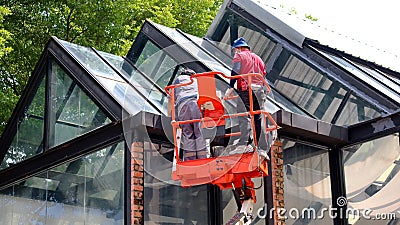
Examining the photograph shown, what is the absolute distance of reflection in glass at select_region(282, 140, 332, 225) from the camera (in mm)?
10430

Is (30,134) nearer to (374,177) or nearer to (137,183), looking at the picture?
(137,183)

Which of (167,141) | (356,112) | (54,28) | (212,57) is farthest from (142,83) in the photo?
(54,28)

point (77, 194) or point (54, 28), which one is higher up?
point (54, 28)

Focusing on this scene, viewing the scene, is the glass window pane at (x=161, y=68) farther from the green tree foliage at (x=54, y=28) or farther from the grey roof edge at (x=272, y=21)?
the green tree foliage at (x=54, y=28)

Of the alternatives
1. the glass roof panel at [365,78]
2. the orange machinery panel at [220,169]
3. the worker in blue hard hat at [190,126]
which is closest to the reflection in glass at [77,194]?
the worker in blue hard hat at [190,126]

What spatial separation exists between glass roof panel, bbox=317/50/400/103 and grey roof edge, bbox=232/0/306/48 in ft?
1.82

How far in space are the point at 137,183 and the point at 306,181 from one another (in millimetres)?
2675

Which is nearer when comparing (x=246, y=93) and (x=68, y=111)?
(x=246, y=93)

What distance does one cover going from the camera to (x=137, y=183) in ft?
31.5

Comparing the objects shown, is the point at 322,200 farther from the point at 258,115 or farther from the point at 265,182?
the point at 258,115

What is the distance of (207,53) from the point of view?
13.4 metres

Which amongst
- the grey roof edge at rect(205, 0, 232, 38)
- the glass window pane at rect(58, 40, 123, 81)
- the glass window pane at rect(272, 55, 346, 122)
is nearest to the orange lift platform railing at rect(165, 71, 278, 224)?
the glass window pane at rect(272, 55, 346, 122)

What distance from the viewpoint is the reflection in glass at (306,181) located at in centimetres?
1043

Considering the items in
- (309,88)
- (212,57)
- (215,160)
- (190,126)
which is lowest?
(215,160)
